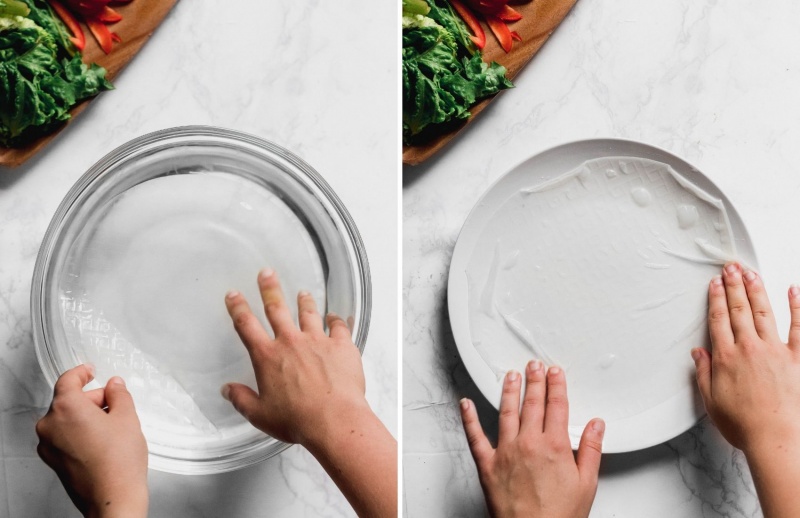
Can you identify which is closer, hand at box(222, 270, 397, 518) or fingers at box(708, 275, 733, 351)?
hand at box(222, 270, 397, 518)

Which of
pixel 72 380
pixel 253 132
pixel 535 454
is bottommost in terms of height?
pixel 535 454

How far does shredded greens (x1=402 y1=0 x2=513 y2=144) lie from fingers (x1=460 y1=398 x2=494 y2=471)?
238 mm

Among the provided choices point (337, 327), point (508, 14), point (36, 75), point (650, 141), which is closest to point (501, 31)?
point (508, 14)

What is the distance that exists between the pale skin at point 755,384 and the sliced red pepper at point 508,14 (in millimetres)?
294

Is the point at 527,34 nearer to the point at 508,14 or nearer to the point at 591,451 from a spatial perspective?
the point at 508,14

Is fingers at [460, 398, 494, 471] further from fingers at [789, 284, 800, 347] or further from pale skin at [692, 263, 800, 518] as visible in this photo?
fingers at [789, 284, 800, 347]

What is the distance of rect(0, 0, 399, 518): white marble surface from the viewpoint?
56 centimetres

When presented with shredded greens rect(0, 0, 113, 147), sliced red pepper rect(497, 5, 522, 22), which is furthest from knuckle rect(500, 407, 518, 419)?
shredded greens rect(0, 0, 113, 147)

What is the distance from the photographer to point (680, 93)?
595mm

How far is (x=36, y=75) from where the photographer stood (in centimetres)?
54

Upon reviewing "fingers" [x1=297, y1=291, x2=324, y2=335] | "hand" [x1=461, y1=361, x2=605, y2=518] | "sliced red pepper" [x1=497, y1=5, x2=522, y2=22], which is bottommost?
"hand" [x1=461, y1=361, x2=605, y2=518]

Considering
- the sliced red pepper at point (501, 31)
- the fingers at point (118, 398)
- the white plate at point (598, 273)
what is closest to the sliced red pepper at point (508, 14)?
the sliced red pepper at point (501, 31)

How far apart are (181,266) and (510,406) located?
0.98 ft

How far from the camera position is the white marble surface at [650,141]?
0.57m
